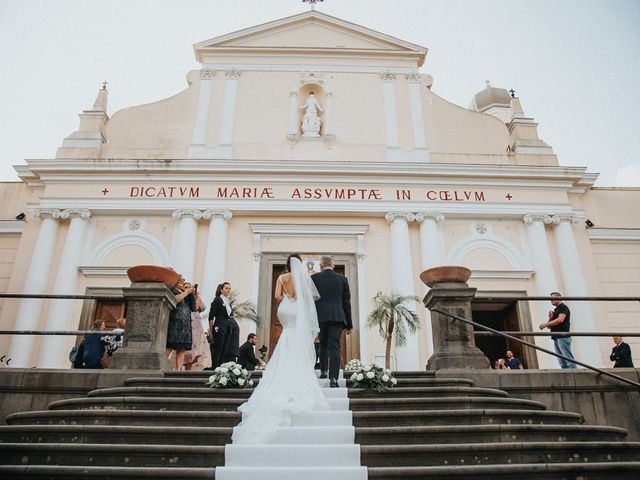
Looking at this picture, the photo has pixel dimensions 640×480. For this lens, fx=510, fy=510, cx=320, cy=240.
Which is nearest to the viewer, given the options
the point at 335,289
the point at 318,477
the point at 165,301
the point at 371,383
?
the point at 318,477

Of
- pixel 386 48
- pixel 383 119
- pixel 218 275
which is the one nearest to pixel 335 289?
pixel 218 275

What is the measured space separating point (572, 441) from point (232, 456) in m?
3.43

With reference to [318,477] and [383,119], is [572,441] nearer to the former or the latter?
[318,477]

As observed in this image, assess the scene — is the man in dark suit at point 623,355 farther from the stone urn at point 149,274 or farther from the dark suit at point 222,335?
the stone urn at point 149,274

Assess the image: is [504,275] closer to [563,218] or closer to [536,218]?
[536,218]

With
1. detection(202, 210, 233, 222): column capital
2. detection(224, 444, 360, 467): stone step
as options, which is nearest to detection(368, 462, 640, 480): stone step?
detection(224, 444, 360, 467): stone step

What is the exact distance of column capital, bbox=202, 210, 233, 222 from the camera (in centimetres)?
1405

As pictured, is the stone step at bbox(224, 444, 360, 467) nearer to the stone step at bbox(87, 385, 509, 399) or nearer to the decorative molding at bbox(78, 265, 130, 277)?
the stone step at bbox(87, 385, 509, 399)

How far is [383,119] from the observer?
15.9 meters

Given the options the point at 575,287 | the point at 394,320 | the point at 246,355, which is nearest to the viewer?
the point at 246,355

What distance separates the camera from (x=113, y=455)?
4.74 meters

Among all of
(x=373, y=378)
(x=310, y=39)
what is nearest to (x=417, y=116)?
(x=310, y=39)

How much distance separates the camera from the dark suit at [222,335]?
331 inches

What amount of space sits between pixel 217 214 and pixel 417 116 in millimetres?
6913
